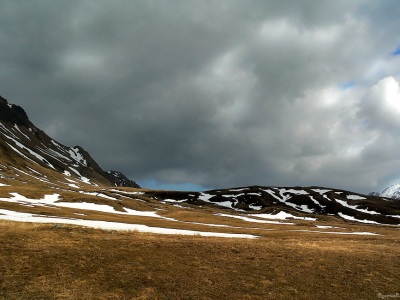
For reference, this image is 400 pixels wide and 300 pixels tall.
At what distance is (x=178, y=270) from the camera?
22109 mm

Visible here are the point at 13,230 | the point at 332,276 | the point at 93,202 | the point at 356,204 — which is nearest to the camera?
the point at 332,276

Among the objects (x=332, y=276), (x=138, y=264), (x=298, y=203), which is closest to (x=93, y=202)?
(x=138, y=264)

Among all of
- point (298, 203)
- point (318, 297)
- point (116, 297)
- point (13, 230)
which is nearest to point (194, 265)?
point (116, 297)

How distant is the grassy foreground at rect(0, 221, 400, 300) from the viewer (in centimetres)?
1844

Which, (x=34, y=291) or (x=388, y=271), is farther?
(x=388, y=271)

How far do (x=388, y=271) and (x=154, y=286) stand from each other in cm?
1870

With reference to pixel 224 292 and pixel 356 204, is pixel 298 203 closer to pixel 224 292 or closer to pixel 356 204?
pixel 356 204

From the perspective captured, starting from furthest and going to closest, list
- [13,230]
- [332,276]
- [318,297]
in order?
[13,230] < [332,276] < [318,297]

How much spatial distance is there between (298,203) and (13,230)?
187854mm

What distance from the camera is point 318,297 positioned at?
1858 centimetres

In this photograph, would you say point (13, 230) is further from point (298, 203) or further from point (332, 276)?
point (298, 203)

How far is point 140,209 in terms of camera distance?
114812 millimetres

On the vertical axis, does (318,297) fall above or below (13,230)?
below

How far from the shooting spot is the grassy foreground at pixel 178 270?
18438mm
